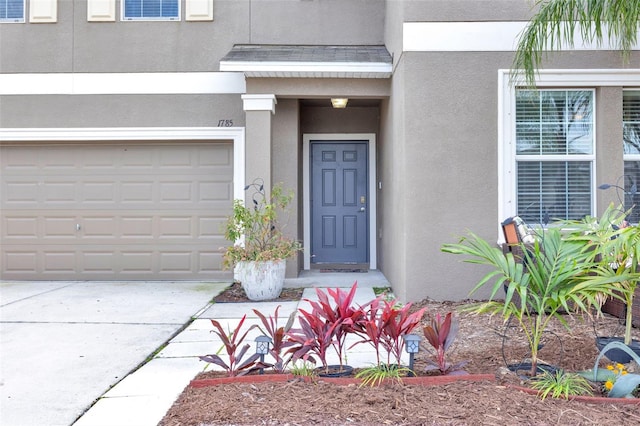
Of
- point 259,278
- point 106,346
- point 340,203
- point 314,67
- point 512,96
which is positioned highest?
point 314,67

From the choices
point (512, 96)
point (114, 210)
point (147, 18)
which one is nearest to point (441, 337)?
point (512, 96)

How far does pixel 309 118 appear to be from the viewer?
822cm

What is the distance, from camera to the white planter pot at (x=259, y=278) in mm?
6039

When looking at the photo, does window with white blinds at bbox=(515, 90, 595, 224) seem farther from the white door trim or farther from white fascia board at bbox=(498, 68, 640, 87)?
the white door trim

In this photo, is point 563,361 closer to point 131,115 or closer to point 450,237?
point 450,237

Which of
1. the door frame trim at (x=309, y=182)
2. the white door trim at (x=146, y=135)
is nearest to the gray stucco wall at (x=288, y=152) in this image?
the white door trim at (x=146, y=135)

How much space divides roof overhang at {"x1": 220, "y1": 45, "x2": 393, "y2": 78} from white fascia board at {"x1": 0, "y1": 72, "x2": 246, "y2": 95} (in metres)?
0.70

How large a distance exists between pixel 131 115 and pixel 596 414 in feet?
23.2

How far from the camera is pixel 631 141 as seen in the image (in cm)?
555

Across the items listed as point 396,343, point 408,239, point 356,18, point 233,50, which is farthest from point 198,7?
point 396,343

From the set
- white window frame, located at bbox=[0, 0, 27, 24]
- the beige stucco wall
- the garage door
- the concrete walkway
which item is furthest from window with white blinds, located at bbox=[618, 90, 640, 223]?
white window frame, located at bbox=[0, 0, 27, 24]

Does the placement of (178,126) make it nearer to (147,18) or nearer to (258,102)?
(258,102)

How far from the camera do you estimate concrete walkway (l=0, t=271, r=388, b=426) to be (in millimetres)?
2998

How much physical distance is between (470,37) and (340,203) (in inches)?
143
